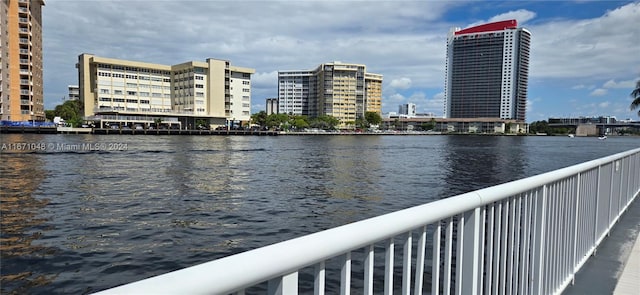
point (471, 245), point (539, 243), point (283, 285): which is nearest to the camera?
point (283, 285)

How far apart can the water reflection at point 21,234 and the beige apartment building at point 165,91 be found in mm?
100002

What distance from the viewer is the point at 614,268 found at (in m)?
4.37

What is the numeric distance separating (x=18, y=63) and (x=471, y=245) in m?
102

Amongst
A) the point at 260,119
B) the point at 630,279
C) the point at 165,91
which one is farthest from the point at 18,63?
the point at 630,279

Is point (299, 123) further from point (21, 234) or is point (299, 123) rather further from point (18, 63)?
point (21, 234)

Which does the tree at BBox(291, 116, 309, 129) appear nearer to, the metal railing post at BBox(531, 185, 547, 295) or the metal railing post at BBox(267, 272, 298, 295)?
the metal railing post at BBox(531, 185, 547, 295)

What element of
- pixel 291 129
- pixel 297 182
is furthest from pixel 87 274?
pixel 291 129

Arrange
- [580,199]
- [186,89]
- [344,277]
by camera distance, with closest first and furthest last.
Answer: [344,277], [580,199], [186,89]

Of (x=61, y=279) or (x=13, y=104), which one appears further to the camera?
(x=13, y=104)

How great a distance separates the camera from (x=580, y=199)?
14.2 feet

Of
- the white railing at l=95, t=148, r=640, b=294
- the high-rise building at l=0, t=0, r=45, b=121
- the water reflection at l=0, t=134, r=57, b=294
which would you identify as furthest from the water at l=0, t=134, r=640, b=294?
the high-rise building at l=0, t=0, r=45, b=121

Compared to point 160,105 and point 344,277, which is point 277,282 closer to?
point 344,277

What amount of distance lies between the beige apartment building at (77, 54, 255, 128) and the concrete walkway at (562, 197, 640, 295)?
4645 inches

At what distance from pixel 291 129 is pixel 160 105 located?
50.0 m
